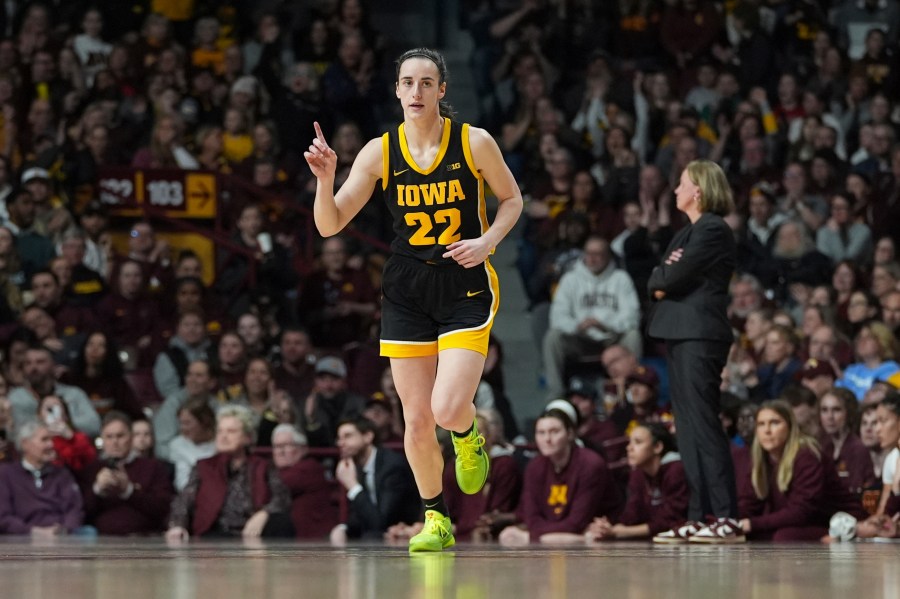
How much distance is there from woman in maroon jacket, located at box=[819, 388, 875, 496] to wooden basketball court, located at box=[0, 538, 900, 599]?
2.72 m

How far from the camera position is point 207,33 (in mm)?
16219

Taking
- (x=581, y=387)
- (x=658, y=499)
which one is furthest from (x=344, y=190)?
(x=581, y=387)

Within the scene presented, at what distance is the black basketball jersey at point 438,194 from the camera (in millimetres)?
6953

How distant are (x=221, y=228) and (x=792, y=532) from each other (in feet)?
23.8

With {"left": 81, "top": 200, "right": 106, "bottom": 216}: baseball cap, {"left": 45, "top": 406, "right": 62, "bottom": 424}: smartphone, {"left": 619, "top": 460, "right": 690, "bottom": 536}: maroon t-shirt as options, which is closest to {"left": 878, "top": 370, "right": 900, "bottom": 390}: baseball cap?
{"left": 619, "top": 460, "right": 690, "bottom": 536}: maroon t-shirt

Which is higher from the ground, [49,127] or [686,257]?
[49,127]

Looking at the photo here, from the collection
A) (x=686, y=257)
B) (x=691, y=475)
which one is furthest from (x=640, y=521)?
(x=686, y=257)

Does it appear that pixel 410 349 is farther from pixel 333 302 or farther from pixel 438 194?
pixel 333 302

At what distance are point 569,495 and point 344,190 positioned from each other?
11.4ft

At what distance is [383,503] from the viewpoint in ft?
34.0

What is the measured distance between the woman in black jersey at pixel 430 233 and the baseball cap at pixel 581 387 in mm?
5058

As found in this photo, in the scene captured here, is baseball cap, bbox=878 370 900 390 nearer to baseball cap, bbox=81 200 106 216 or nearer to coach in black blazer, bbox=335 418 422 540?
coach in black blazer, bbox=335 418 422 540

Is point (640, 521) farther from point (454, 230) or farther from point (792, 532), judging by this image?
point (454, 230)

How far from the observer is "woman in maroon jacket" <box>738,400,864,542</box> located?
922 cm
